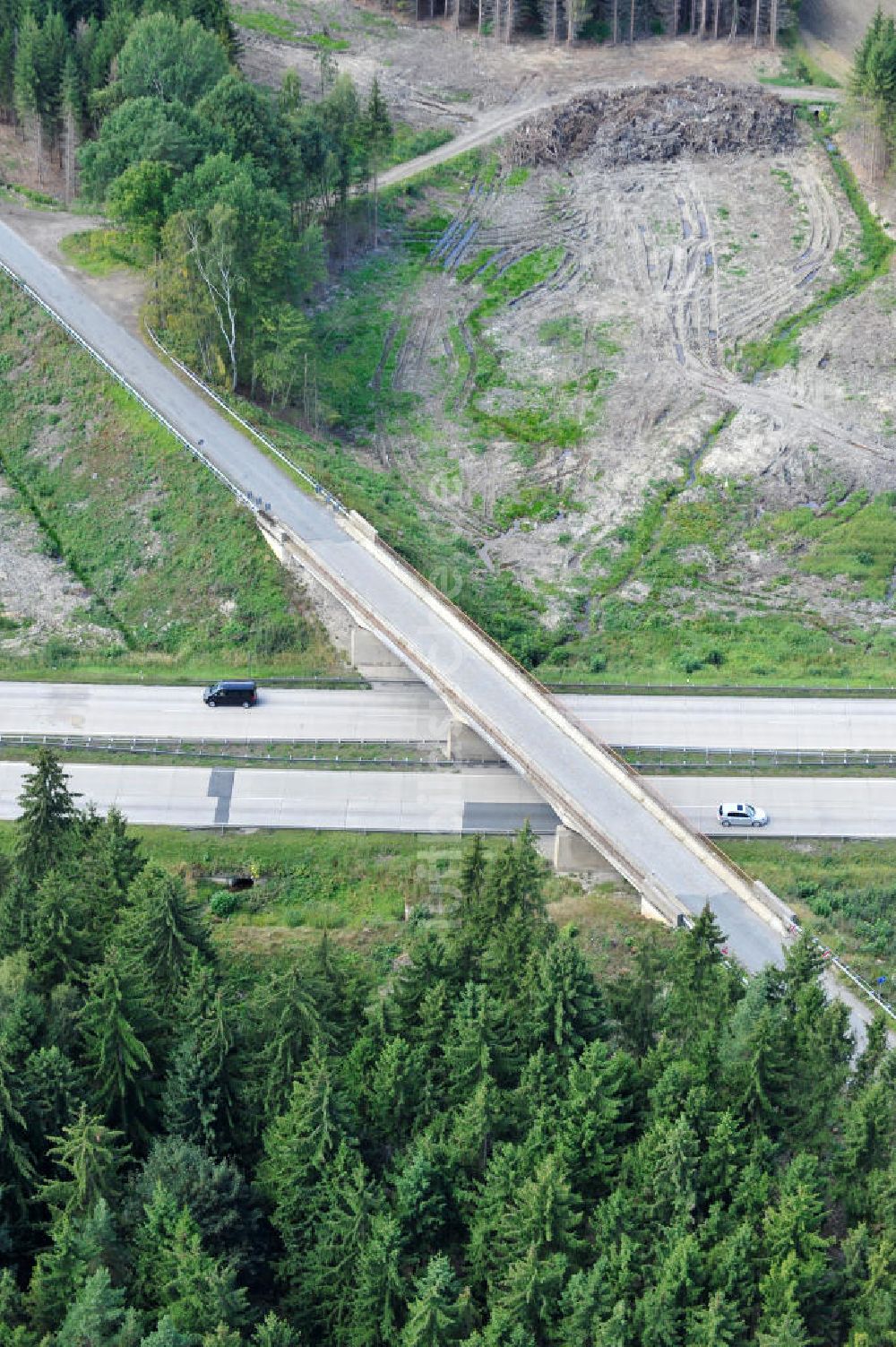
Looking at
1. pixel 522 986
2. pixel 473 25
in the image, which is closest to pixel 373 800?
pixel 522 986

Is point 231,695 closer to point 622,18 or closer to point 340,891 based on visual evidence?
point 340,891

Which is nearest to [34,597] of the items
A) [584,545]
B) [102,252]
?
[584,545]

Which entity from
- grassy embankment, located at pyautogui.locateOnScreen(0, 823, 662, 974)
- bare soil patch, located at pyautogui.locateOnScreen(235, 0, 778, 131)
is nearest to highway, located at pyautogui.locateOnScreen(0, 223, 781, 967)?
grassy embankment, located at pyautogui.locateOnScreen(0, 823, 662, 974)

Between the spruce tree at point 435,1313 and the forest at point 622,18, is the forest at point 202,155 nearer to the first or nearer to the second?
the forest at point 622,18

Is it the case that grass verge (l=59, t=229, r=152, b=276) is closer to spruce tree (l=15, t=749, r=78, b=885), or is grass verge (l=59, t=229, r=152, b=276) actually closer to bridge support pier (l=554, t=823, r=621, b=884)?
spruce tree (l=15, t=749, r=78, b=885)

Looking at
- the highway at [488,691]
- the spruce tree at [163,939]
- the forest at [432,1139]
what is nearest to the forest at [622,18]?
the highway at [488,691]

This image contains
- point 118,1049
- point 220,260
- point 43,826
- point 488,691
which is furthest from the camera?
point 220,260
